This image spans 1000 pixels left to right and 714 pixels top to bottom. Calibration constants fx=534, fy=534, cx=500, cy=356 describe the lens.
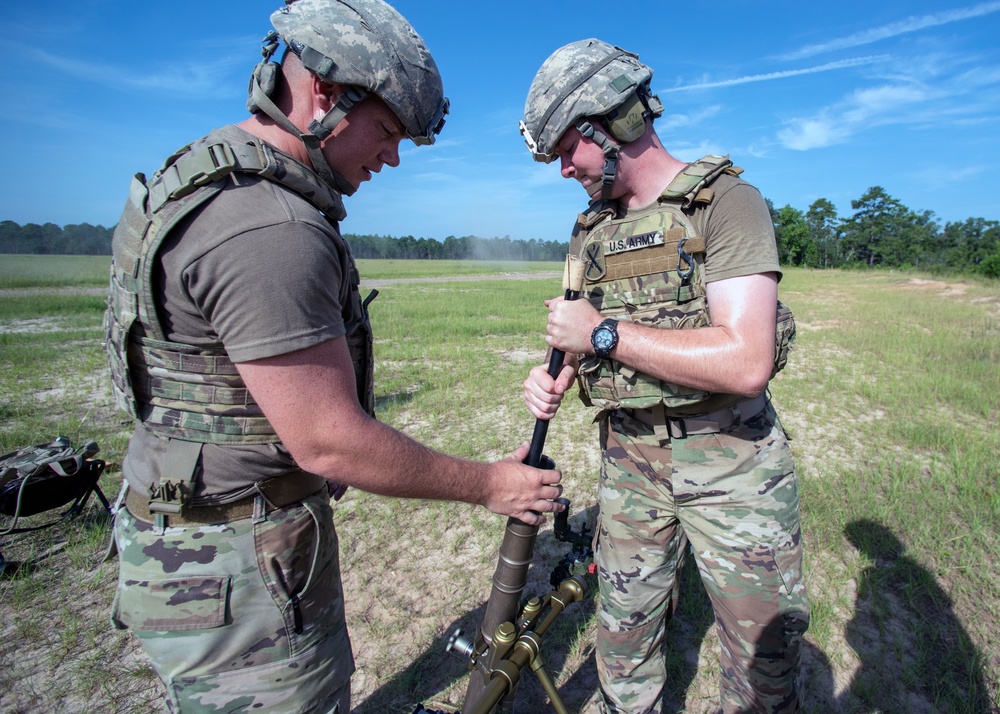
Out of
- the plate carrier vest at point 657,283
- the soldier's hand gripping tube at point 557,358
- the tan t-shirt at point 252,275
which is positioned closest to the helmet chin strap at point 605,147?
the plate carrier vest at point 657,283

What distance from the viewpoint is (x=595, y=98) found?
6.62ft

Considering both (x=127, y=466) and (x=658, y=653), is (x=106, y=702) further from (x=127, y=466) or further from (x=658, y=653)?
(x=658, y=653)

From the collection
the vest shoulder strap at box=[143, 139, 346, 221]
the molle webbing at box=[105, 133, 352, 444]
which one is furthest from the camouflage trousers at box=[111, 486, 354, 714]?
the vest shoulder strap at box=[143, 139, 346, 221]

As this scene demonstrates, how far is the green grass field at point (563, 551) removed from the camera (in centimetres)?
280

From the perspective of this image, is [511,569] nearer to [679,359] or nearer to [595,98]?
[679,359]

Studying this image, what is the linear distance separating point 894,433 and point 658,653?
515 cm

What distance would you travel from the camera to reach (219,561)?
1.51 m

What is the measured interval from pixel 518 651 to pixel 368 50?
1924 mm

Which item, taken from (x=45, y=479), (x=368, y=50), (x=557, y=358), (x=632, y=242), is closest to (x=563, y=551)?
(x=557, y=358)

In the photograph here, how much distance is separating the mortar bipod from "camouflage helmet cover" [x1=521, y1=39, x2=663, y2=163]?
1775 millimetres

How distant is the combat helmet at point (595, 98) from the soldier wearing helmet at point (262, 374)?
59 centimetres

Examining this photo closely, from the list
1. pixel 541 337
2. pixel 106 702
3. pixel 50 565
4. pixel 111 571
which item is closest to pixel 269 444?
pixel 106 702

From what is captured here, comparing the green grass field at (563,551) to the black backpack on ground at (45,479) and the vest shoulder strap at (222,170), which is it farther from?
the vest shoulder strap at (222,170)

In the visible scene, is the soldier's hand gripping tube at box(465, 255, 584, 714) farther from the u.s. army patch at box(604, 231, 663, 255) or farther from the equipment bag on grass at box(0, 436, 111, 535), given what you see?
the equipment bag on grass at box(0, 436, 111, 535)
